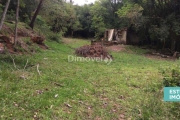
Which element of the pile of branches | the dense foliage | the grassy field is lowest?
the grassy field

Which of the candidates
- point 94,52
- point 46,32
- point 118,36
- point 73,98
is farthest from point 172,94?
point 118,36

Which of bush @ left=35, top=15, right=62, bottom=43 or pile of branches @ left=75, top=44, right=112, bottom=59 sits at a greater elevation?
bush @ left=35, top=15, right=62, bottom=43

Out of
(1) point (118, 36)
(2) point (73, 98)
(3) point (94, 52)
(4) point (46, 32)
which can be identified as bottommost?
(2) point (73, 98)

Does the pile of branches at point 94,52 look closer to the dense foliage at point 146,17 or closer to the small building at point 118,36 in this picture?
the dense foliage at point 146,17

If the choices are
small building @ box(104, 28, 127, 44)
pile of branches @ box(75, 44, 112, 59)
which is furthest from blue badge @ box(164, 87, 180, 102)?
small building @ box(104, 28, 127, 44)

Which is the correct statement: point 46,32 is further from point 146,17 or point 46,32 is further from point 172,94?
point 172,94

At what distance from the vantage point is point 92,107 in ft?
11.9

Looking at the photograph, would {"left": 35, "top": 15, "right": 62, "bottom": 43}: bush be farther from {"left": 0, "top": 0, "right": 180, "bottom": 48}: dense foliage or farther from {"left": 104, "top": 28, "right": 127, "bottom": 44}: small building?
{"left": 104, "top": 28, "right": 127, "bottom": 44}: small building

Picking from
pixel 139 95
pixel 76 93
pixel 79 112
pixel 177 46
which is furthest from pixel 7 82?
pixel 177 46

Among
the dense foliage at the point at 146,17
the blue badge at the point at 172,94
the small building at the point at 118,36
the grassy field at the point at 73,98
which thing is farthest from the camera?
the small building at the point at 118,36

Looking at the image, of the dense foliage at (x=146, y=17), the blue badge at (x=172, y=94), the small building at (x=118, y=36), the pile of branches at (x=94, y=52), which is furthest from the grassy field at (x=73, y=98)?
the small building at (x=118, y=36)

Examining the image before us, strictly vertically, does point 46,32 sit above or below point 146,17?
below

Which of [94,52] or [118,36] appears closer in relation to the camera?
[94,52]

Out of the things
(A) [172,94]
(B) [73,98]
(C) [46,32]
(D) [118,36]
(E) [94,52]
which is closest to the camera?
(A) [172,94]
